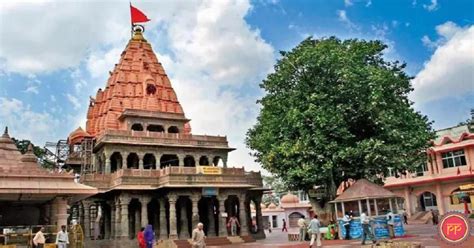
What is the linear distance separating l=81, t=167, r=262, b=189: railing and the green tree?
12.1ft

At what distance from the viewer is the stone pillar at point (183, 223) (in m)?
29.8

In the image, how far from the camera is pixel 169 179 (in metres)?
27.9

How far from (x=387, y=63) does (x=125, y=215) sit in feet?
65.1

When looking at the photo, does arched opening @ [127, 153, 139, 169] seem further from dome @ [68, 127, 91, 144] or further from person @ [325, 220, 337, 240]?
person @ [325, 220, 337, 240]

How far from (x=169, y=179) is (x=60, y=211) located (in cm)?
1086

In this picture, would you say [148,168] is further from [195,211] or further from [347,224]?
[347,224]

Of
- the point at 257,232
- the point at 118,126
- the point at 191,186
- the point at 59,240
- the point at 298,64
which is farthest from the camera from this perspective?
the point at 118,126

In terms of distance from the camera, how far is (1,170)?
1585 cm

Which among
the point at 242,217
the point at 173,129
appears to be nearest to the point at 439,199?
the point at 242,217

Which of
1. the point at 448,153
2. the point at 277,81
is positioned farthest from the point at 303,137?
the point at 448,153

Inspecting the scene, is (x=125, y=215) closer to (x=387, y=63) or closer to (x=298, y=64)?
(x=298, y=64)

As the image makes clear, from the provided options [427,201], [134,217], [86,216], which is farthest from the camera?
[427,201]

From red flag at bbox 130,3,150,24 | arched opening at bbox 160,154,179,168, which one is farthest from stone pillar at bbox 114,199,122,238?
red flag at bbox 130,3,150,24

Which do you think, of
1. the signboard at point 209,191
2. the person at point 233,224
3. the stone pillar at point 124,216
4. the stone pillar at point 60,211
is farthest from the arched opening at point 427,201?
the stone pillar at point 60,211
